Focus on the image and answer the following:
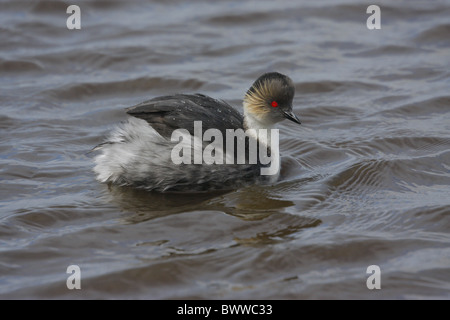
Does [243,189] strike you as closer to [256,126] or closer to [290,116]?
[256,126]

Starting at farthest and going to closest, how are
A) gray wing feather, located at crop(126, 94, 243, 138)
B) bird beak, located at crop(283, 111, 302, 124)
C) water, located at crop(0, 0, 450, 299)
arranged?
bird beak, located at crop(283, 111, 302, 124) → gray wing feather, located at crop(126, 94, 243, 138) → water, located at crop(0, 0, 450, 299)

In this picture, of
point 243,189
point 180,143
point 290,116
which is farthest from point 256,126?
point 180,143

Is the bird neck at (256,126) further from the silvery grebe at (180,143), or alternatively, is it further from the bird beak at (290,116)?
the bird beak at (290,116)

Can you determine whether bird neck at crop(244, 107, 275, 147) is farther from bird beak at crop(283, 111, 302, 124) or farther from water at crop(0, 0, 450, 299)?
water at crop(0, 0, 450, 299)

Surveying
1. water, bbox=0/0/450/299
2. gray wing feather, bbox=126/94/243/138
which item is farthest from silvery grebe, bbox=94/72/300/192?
water, bbox=0/0/450/299

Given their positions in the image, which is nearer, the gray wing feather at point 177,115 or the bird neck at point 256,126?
the gray wing feather at point 177,115

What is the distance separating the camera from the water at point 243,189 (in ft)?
16.5

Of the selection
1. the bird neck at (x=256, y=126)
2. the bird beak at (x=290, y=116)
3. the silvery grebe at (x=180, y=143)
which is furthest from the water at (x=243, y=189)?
the bird beak at (x=290, y=116)

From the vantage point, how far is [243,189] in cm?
627

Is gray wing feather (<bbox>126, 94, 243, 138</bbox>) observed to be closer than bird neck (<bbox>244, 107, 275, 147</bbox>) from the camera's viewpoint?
Yes

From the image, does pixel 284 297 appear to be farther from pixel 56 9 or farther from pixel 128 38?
pixel 56 9

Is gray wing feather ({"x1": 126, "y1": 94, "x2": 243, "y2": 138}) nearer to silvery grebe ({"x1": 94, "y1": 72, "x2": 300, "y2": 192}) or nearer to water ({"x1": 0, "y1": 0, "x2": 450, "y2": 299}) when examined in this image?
silvery grebe ({"x1": 94, "y1": 72, "x2": 300, "y2": 192})

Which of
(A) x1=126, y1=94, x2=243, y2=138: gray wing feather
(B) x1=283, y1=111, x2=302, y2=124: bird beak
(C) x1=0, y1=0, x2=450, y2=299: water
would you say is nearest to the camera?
(C) x1=0, y1=0, x2=450, y2=299: water

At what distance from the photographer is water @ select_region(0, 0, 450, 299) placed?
5016 mm
